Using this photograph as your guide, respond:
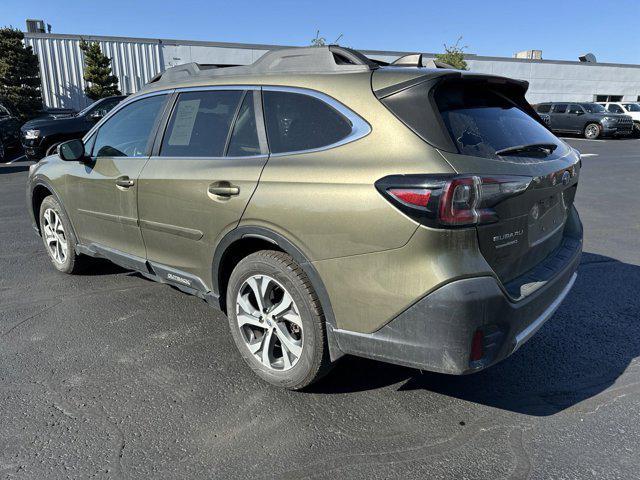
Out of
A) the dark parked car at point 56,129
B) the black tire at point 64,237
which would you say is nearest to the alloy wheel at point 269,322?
the black tire at point 64,237

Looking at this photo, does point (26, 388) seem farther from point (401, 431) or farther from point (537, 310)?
point (537, 310)

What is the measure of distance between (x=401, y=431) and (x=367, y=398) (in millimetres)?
343

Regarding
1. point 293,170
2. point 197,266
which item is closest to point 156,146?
point 197,266

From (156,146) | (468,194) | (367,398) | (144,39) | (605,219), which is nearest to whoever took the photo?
(468,194)

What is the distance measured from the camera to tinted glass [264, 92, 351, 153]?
264cm

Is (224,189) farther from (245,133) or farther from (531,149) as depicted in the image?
(531,149)

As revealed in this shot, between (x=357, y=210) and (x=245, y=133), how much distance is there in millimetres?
1059

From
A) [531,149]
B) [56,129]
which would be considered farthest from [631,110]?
[531,149]

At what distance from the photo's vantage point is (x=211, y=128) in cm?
330

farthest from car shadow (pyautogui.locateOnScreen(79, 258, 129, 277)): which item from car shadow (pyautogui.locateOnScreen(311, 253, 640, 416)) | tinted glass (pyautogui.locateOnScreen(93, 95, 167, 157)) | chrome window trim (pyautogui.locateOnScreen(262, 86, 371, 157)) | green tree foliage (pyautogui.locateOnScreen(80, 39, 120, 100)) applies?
green tree foliage (pyautogui.locateOnScreen(80, 39, 120, 100))

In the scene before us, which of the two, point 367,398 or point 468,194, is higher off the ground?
point 468,194

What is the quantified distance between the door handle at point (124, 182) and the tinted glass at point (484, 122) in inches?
91.2

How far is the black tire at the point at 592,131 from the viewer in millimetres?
24250

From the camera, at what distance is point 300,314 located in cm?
271
